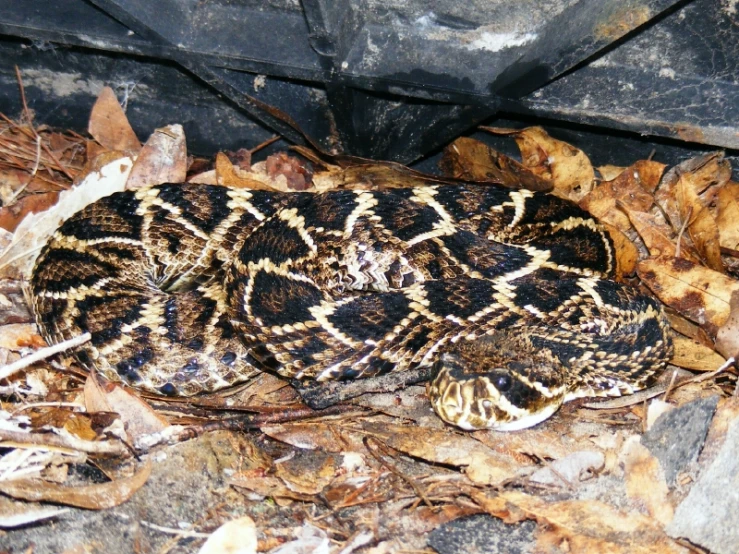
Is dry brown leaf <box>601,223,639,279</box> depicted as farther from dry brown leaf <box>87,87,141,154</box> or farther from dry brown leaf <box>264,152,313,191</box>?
dry brown leaf <box>87,87,141,154</box>

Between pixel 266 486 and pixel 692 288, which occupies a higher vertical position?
pixel 692 288

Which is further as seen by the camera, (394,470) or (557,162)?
(557,162)

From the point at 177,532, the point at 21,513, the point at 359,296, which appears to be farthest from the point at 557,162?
the point at 21,513

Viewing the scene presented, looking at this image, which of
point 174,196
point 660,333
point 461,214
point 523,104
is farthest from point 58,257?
point 660,333

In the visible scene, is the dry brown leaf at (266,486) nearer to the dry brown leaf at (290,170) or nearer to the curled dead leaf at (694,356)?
the curled dead leaf at (694,356)

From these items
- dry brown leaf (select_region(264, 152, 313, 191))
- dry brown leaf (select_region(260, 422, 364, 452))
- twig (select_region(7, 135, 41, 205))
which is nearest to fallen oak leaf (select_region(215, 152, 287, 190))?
dry brown leaf (select_region(264, 152, 313, 191))

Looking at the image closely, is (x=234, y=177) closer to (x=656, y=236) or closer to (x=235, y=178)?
(x=235, y=178)
